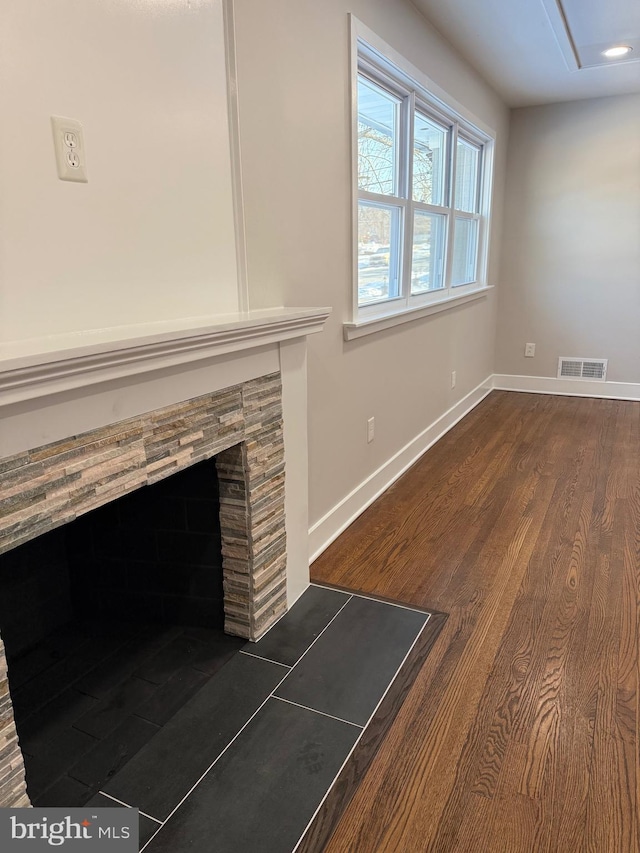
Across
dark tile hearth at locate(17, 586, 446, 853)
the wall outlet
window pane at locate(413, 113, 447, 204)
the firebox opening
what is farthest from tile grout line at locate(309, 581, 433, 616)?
window pane at locate(413, 113, 447, 204)

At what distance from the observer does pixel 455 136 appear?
3.67m

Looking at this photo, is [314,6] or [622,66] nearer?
[314,6]

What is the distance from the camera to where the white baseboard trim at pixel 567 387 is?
5031mm

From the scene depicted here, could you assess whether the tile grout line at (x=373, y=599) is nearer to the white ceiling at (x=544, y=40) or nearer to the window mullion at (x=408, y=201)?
the window mullion at (x=408, y=201)

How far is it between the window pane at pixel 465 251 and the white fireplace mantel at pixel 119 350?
288cm

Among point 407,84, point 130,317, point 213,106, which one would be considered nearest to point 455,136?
point 407,84

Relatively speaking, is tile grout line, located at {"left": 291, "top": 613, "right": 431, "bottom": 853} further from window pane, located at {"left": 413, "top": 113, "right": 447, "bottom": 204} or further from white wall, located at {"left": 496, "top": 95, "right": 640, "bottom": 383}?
white wall, located at {"left": 496, "top": 95, "right": 640, "bottom": 383}

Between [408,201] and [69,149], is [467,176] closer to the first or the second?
[408,201]

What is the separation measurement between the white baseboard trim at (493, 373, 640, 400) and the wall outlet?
2.98 meters

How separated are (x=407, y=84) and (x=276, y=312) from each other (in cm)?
183

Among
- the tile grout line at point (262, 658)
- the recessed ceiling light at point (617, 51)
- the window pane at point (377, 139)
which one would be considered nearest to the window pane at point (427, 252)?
the window pane at point (377, 139)

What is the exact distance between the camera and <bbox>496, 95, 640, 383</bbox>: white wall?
464 cm

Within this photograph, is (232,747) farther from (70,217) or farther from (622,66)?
(622,66)

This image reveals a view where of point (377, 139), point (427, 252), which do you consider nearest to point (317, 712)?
point (377, 139)
